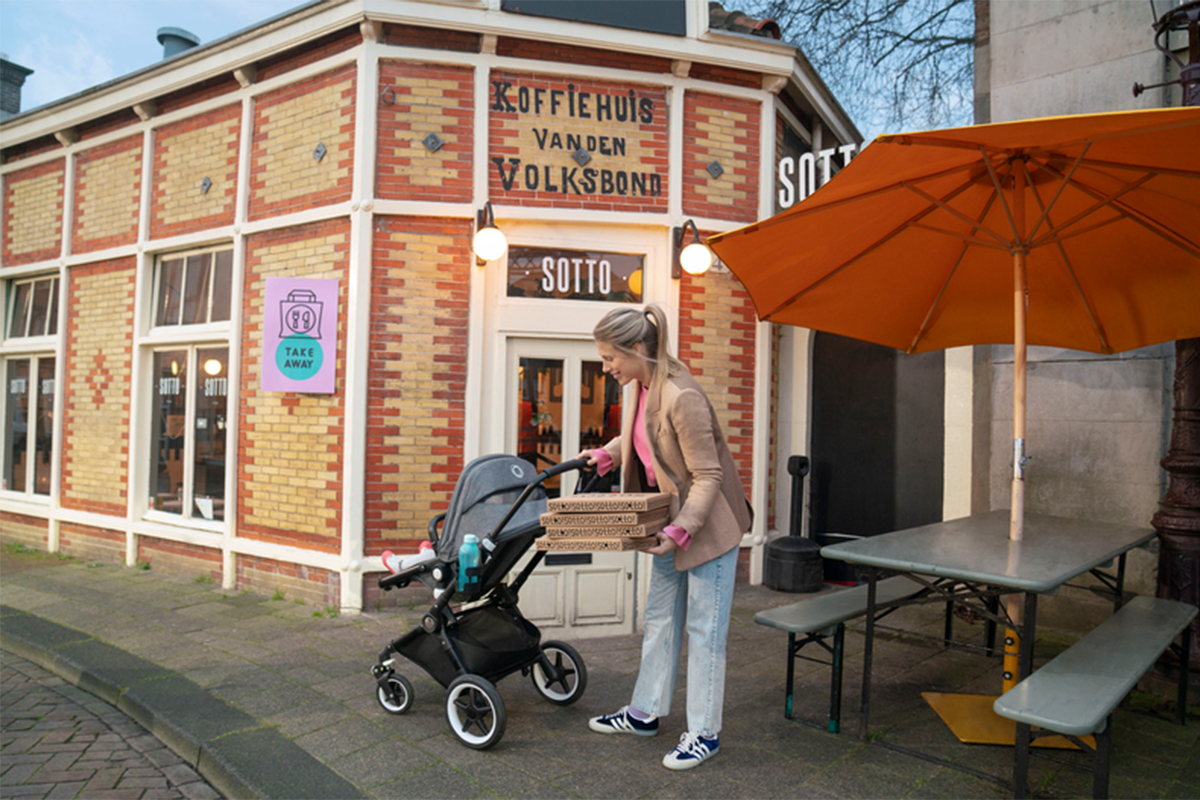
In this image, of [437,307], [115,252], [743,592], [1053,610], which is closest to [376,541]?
[437,307]

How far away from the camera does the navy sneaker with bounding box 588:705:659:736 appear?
364cm

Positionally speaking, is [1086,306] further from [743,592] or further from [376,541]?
[376,541]

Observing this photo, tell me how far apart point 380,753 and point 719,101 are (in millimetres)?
5573

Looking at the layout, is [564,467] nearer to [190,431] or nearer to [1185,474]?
[1185,474]

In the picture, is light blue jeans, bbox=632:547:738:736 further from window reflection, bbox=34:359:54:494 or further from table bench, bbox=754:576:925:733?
window reflection, bbox=34:359:54:494

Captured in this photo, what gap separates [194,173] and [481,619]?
563cm

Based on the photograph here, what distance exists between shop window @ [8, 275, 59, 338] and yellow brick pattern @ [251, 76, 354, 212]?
3810 millimetres

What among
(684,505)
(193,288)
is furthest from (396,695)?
(193,288)

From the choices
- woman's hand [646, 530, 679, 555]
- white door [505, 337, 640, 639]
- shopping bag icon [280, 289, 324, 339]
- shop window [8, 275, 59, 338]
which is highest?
shop window [8, 275, 59, 338]

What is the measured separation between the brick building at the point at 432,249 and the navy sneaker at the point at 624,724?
172 centimetres

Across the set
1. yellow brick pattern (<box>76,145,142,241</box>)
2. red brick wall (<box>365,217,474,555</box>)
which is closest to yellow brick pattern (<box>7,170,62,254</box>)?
yellow brick pattern (<box>76,145,142,241</box>)

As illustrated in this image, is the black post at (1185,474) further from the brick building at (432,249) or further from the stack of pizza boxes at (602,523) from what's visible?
the stack of pizza boxes at (602,523)

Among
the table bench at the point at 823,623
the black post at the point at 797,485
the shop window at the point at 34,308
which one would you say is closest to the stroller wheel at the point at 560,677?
the table bench at the point at 823,623

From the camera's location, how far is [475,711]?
3.55 m
